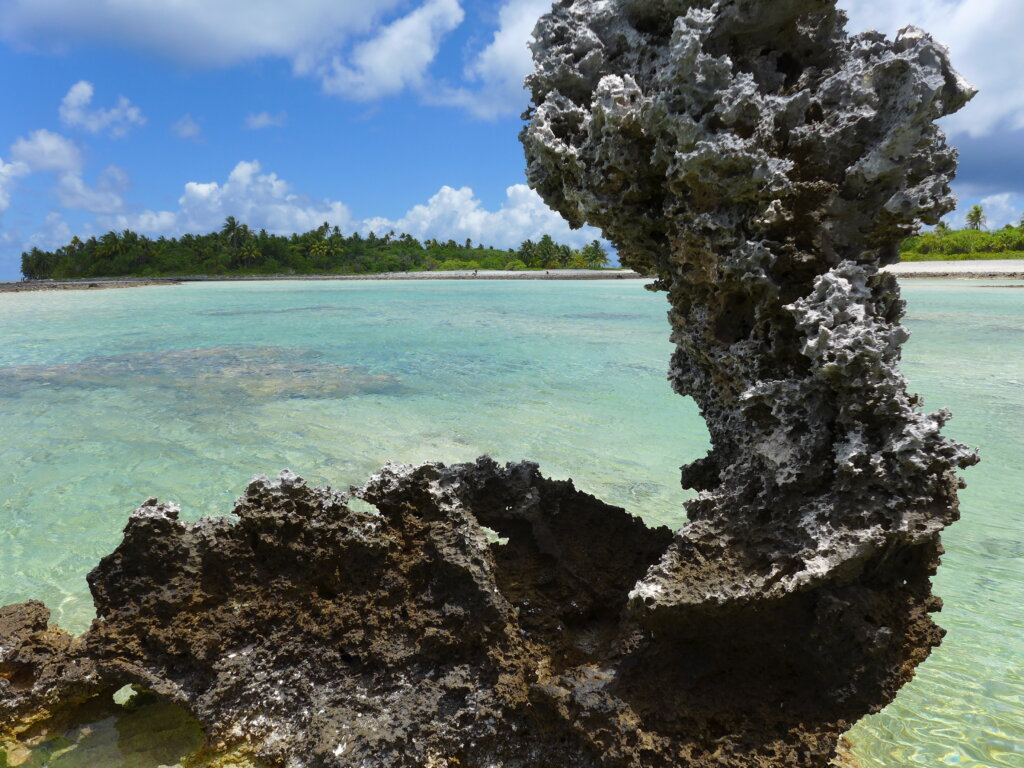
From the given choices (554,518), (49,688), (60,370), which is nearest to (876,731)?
(554,518)

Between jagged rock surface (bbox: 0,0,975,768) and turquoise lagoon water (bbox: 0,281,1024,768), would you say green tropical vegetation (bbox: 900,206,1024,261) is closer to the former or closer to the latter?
turquoise lagoon water (bbox: 0,281,1024,768)

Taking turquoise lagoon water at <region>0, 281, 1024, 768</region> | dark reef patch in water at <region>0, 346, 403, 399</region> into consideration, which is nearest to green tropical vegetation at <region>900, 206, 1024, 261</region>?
turquoise lagoon water at <region>0, 281, 1024, 768</region>

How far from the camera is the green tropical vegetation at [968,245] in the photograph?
180ft

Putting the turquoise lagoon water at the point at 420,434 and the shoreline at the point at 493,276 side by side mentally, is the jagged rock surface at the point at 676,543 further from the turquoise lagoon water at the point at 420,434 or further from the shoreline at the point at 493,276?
the shoreline at the point at 493,276

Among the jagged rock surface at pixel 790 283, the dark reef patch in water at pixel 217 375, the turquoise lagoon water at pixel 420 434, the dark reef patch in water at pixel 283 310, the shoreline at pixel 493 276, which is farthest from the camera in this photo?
the shoreline at pixel 493 276

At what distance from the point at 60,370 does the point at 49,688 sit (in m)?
12.4

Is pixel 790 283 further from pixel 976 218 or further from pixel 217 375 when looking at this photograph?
pixel 976 218

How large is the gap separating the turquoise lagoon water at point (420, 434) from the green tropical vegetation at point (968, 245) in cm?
4393

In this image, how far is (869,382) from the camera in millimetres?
2469

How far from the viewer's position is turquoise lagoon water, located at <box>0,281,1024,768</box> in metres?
3.71

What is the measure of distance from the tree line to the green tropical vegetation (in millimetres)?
32062

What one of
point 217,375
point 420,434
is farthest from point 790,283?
point 217,375

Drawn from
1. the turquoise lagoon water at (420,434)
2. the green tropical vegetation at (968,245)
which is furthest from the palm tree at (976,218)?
the turquoise lagoon water at (420,434)

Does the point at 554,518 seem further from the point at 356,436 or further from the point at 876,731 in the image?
the point at 356,436
